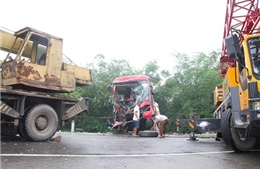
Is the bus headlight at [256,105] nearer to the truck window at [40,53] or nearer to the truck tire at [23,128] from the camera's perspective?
the truck tire at [23,128]

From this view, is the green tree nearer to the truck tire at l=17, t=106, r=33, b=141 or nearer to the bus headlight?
the truck tire at l=17, t=106, r=33, b=141

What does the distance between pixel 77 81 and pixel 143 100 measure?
4.80m

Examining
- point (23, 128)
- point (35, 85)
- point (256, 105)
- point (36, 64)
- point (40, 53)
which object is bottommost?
point (23, 128)

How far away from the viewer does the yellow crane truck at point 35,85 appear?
696cm

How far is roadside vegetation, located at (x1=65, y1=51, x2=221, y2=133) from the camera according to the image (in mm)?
22875

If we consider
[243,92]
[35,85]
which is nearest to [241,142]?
[243,92]

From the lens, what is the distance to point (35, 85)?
7.27 meters

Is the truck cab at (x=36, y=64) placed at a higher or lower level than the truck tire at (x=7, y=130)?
higher

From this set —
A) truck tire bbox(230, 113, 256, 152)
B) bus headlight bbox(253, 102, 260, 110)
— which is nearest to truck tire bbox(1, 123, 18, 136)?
truck tire bbox(230, 113, 256, 152)

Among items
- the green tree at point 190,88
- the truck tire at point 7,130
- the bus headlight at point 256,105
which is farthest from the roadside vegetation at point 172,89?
the bus headlight at point 256,105

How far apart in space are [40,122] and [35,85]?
101cm

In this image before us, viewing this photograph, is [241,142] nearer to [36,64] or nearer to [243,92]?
[243,92]

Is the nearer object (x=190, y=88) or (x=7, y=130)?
(x=7, y=130)

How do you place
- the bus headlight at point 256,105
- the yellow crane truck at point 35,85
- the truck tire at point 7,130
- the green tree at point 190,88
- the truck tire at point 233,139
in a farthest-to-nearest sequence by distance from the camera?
1. the green tree at point 190,88
2. the truck tire at point 7,130
3. the yellow crane truck at point 35,85
4. the truck tire at point 233,139
5. the bus headlight at point 256,105
